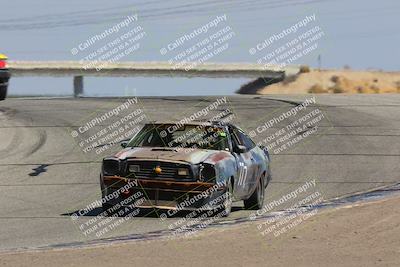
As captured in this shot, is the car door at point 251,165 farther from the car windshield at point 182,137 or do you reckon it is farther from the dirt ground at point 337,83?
the dirt ground at point 337,83

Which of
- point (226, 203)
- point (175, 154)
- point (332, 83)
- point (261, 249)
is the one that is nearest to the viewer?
point (261, 249)

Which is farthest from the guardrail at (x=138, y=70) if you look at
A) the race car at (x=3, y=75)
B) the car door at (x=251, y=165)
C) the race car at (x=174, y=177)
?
the race car at (x=174, y=177)

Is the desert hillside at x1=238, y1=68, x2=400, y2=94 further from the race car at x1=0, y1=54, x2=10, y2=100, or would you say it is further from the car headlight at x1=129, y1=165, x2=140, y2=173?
the car headlight at x1=129, y1=165, x2=140, y2=173

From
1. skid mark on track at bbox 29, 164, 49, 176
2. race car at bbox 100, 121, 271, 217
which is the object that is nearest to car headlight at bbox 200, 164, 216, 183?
race car at bbox 100, 121, 271, 217

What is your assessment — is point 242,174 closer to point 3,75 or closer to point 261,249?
point 261,249

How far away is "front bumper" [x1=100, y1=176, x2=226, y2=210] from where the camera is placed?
39.9 ft

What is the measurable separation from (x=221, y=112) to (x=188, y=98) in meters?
5.92

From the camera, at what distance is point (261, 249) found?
9.23 meters

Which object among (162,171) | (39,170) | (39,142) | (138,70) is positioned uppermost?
(162,171)

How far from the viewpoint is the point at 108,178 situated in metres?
12.3

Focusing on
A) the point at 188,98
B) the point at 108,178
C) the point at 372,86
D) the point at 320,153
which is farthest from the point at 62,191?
the point at 372,86

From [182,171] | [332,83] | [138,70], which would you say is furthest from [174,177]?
[138,70]

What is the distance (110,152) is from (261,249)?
12.1 meters

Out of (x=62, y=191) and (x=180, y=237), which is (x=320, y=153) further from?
(x=180, y=237)
